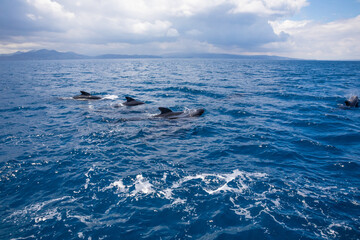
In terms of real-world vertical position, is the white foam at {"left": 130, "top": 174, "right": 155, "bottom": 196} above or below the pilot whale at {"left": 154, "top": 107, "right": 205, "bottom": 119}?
below

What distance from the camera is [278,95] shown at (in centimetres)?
2842

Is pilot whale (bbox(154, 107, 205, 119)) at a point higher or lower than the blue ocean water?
higher

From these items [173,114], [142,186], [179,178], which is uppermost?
[173,114]

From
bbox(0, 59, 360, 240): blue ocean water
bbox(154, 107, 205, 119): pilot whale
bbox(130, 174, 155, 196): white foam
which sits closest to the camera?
bbox(0, 59, 360, 240): blue ocean water

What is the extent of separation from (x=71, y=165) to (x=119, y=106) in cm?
1237

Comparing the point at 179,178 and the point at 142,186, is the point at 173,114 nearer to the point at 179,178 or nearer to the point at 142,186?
the point at 179,178

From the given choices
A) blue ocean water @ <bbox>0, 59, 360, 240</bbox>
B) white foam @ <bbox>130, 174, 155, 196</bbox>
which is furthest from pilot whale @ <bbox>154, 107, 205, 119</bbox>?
white foam @ <bbox>130, 174, 155, 196</bbox>

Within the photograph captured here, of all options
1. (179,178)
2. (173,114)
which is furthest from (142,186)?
(173,114)

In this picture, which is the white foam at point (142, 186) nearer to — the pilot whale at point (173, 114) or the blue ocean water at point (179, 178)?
the blue ocean water at point (179, 178)

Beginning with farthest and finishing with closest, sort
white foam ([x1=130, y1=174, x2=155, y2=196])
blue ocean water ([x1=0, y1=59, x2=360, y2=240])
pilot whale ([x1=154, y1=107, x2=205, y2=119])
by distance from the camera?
pilot whale ([x1=154, y1=107, x2=205, y2=119]) < white foam ([x1=130, y1=174, x2=155, y2=196]) < blue ocean water ([x1=0, y1=59, x2=360, y2=240])

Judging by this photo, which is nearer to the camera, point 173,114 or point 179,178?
point 179,178

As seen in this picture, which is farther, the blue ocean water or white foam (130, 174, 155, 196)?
white foam (130, 174, 155, 196)

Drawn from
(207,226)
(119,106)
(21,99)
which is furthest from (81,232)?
(21,99)

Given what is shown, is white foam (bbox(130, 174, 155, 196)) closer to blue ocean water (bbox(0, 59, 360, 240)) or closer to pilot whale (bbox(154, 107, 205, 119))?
blue ocean water (bbox(0, 59, 360, 240))
